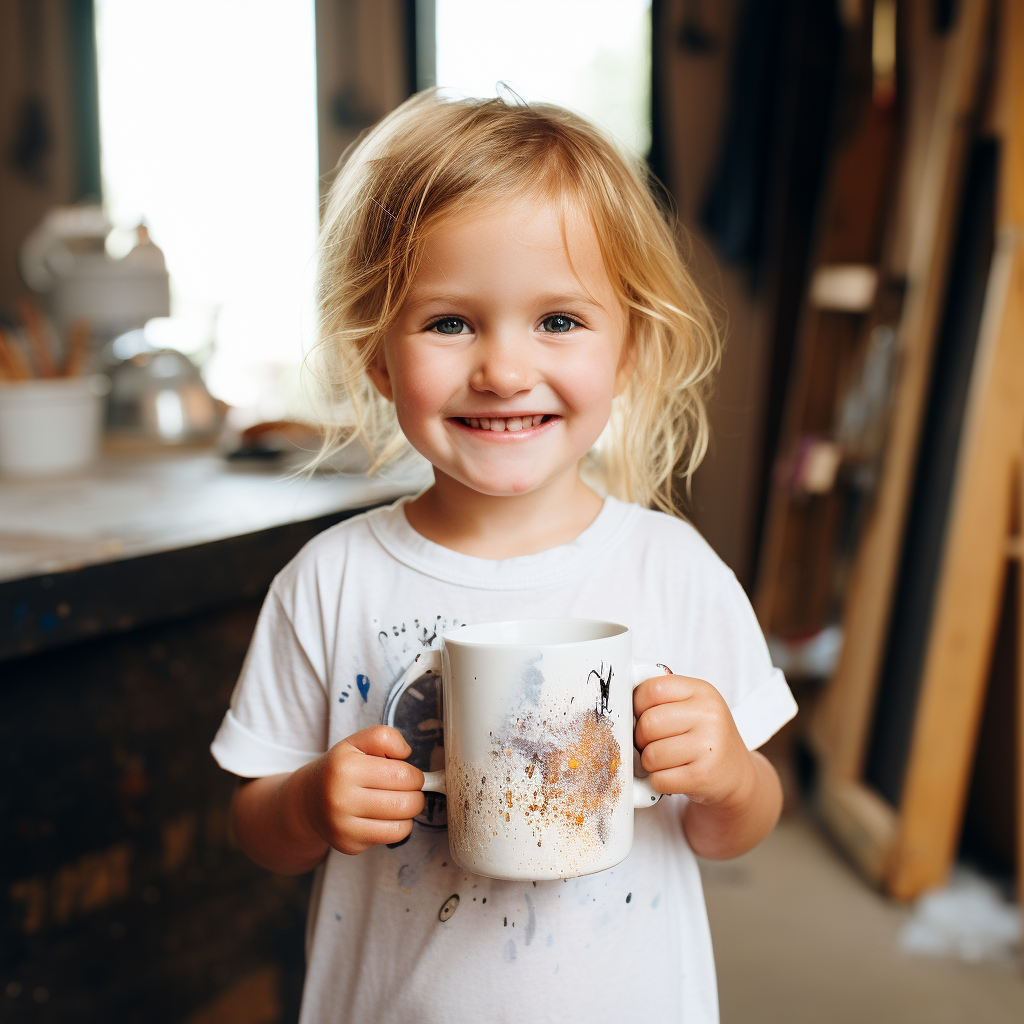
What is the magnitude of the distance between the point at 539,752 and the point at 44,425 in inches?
46.5

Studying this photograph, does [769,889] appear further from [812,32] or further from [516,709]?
[812,32]

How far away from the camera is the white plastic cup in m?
1.44

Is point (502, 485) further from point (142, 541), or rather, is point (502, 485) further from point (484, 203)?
point (142, 541)

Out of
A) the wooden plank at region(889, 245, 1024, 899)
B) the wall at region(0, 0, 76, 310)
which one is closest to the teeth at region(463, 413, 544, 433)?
the wooden plank at region(889, 245, 1024, 899)

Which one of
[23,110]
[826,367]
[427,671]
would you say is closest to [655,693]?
[427,671]

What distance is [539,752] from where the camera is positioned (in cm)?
52

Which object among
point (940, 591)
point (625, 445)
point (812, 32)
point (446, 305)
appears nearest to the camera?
point (446, 305)

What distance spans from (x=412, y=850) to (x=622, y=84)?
9.91 feet

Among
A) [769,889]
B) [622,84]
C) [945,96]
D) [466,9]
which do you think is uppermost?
[466,9]

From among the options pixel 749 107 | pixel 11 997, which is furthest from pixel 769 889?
pixel 749 107

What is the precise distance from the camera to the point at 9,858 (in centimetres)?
93

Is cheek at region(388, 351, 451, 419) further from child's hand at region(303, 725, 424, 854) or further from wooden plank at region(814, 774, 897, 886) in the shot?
wooden plank at region(814, 774, 897, 886)

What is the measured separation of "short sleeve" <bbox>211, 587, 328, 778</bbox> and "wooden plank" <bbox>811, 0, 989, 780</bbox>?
4.91 feet

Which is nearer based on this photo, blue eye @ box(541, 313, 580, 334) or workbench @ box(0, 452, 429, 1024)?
blue eye @ box(541, 313, 580, 334)
